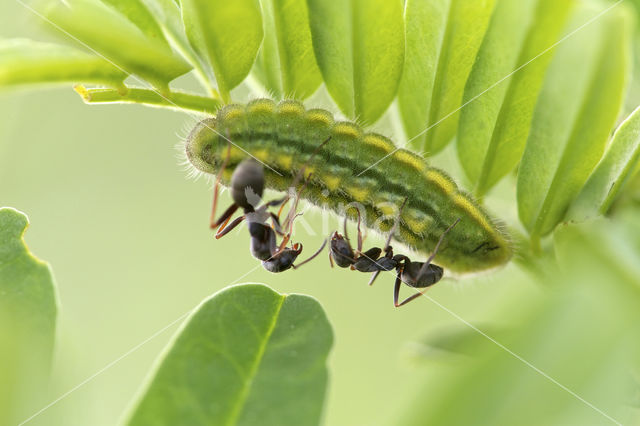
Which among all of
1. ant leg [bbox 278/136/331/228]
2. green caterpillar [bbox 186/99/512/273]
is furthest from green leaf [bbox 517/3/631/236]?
ant leg [bbox 278/136/331/228]

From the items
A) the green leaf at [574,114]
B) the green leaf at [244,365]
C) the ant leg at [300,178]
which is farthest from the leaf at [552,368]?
the ant leg at [300,178]

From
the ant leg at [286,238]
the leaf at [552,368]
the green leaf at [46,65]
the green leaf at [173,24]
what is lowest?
the ant leg at [286,238]

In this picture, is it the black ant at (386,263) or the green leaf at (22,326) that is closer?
the green leaf at (22,326)

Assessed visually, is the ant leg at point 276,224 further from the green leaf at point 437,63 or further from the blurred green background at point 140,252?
the blurred green background at point 140,252

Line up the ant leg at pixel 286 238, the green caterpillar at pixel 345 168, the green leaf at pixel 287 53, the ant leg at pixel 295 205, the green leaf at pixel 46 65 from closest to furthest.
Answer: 1. the green leaf at pixel 46 65
2. the green leaf at pixel 287 53
3. the green caterpillar at pixel 345 168
4. the ant leg at pixel 295 205
5. the ant leg at pixel 286 238

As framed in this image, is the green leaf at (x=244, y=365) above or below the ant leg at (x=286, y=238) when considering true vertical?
above

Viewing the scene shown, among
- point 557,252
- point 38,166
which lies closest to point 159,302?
point 38,166
